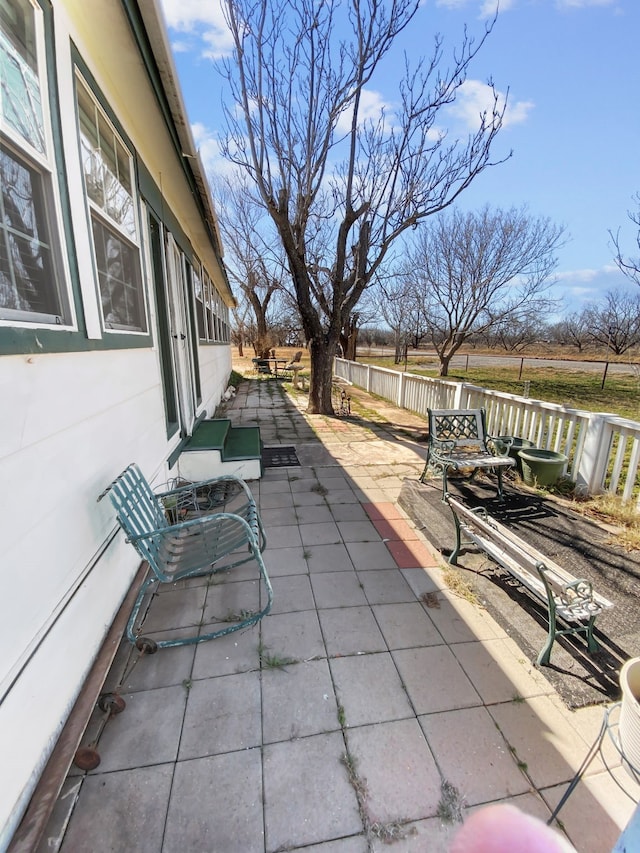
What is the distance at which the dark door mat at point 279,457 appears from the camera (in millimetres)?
4879

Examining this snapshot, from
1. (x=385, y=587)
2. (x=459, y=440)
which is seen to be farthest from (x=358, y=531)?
(x=459, y=440)

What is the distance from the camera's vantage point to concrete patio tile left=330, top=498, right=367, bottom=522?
3.42m

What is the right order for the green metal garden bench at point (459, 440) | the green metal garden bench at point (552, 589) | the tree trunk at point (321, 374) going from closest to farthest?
the green metal garden bench at point (552, 589) → the green metal garden bench at point (459, 440) → the tree trunk at point (321, 374)

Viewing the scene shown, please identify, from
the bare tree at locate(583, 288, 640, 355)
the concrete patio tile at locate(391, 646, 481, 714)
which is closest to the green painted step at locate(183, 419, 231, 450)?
the concrete patio tile at locate(391, 646, 481, 714)

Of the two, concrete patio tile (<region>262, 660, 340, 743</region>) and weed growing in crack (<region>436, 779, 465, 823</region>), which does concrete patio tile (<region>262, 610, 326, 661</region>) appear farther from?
weed growing in crack (<region>436, 779, 465, 823</region>)

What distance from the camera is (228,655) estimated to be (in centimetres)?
188

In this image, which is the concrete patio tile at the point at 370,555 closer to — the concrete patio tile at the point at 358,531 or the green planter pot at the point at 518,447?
the concrete patio tile at the point at 358,531

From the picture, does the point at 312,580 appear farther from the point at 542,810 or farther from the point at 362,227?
the point at 362,227

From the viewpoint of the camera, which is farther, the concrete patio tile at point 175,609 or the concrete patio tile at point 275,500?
the concrete patio tile at point 275,500

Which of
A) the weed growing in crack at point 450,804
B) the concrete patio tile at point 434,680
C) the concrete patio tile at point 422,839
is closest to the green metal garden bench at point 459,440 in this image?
the concrete patio tile at point 434,680

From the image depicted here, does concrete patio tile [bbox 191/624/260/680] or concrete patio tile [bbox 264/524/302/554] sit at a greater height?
concrete patio tile [bbox 191/624/260/680]

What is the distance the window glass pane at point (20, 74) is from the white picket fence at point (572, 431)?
453 cm

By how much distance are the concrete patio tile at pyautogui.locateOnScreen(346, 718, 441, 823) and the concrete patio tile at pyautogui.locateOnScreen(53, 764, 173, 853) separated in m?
0.71

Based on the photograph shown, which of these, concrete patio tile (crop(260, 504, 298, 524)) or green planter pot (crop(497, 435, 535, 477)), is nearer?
concrete patio tile (crop(260, 504, 298, 524))
